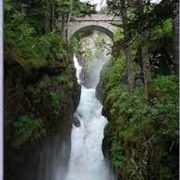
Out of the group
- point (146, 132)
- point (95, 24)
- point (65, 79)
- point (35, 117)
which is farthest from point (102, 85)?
point (146, 132)

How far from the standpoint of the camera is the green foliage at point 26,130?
6.02 meters

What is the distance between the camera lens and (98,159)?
32.0 ft

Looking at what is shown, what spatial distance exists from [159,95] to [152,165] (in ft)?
4.56

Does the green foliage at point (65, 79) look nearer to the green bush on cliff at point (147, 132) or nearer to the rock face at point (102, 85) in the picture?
the green bush on cliff at point (147, 132)

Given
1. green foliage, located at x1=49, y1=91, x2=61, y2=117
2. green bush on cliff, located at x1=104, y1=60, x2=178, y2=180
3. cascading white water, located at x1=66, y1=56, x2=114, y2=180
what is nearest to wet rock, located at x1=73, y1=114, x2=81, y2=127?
cascading white water, located at x1=66, y1=56, x2=114, y2=180

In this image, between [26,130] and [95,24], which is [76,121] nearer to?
[26,130]

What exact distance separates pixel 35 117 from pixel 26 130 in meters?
0.66

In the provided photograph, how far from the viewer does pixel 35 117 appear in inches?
267

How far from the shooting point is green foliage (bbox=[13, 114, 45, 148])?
19.8 feet

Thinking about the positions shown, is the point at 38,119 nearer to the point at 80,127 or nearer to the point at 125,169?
the point at 125,169

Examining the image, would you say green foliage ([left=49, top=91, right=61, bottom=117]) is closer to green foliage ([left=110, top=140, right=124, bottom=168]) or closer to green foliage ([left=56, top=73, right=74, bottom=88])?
green foliage ([left=56, top=73, right=74, bottom=88])

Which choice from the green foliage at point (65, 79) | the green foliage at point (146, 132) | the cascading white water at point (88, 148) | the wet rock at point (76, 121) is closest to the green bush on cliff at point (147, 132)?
the green foliage at point (146, 132)

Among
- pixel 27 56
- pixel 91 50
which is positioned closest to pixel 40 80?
pixel 27 56

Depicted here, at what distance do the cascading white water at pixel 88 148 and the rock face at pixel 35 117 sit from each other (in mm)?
570
